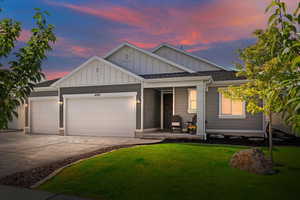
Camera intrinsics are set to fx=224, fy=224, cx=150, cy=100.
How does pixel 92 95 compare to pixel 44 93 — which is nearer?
pixel 92 95

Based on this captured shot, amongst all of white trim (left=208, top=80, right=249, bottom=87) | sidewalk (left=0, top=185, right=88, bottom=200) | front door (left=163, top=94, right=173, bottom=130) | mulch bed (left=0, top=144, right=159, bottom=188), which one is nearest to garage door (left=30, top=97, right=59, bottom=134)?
front door (left=163, top=94, right=173, bottom=130)

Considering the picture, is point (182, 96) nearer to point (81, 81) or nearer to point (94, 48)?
point (81, 81)

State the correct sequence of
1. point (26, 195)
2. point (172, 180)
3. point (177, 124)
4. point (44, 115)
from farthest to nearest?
point (44, 115), point (177, 124), point (172, 180), point (26, 195)

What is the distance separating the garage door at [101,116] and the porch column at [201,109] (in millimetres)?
3811

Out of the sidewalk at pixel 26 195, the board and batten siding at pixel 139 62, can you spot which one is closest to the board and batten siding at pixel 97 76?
the board and batten siding at pixel 139 62

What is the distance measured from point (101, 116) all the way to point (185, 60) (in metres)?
8.15

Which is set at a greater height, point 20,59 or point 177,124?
point 20,59

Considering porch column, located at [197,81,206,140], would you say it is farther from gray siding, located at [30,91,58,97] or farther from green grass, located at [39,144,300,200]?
gray siding, located at [30,91,58,97]

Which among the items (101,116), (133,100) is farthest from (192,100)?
(101,116)

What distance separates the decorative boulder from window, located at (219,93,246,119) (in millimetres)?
7455

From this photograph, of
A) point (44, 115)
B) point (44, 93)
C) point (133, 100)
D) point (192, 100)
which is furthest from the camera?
point (44, 93)

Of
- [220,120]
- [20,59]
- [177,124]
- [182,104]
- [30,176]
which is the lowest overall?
[30,176]

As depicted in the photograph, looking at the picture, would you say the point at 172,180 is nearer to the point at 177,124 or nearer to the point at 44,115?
the point at 177,124

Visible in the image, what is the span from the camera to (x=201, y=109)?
12.2 m
